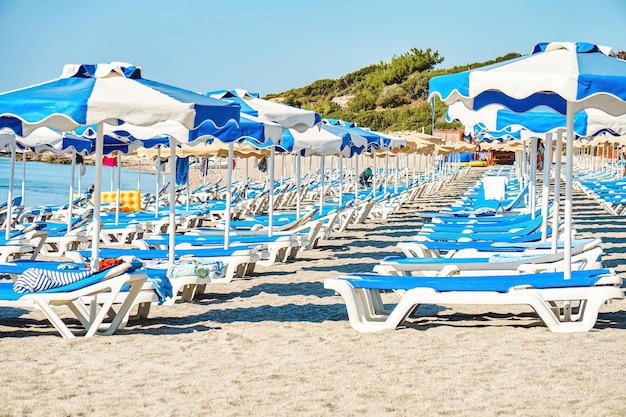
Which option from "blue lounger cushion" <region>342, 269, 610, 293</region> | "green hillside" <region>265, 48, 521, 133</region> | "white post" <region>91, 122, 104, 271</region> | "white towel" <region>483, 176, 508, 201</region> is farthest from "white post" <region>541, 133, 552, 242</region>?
"green hillside" <region>265, 48, 521, 133</region>

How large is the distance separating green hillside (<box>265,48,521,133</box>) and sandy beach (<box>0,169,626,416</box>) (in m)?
53.6

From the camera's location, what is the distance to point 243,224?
11.2 meters

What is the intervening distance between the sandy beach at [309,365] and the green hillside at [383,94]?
53.6 m

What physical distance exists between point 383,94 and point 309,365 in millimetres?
68584

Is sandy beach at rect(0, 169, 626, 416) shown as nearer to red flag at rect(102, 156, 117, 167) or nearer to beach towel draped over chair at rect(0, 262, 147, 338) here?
beach towel draped over chair at rect(0, 262, 147, 338)

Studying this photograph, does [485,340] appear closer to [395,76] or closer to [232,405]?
[232,405]

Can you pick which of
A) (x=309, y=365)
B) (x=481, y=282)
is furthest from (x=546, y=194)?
(x=309, y=365)

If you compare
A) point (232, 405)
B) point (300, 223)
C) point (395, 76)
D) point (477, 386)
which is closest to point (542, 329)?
point (477, 386)

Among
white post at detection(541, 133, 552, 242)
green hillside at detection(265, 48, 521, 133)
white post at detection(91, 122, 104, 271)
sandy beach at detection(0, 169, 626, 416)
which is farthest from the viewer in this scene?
green hillside at detection(265, 48, 521, 133)

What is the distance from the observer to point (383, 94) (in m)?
72.2

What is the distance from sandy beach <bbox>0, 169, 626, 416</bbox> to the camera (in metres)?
3.76

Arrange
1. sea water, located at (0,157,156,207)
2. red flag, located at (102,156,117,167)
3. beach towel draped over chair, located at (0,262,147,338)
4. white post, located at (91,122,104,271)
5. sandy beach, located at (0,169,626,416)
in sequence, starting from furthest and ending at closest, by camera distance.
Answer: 1. sea water, located at (0,157,156,207)
2. red flag, located at (102,156,117,167)
3. white post, located at (91,122,104,271)
4. beach towel draped over chair, located at (0,262,147,338)
5. sandy beach, located at (0,169,626,416)

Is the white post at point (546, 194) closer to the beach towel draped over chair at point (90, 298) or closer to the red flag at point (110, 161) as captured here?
the beach towel draped over chair at point (90, 298)

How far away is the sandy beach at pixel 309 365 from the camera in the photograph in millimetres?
3758
